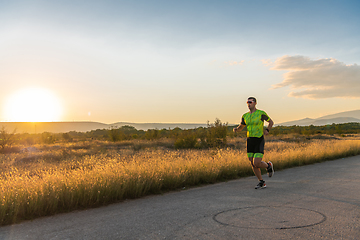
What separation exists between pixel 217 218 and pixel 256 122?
11.4 feet

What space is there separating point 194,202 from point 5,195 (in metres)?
3.83

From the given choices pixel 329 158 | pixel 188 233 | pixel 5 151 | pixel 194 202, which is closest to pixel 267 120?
pixel 194 202

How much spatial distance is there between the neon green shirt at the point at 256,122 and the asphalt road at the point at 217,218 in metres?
1.53

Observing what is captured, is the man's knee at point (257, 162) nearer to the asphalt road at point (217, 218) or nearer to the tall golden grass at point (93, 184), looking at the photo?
the asphalt road at point (217, 218)

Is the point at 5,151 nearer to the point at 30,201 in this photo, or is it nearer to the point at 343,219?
the point at 30,201

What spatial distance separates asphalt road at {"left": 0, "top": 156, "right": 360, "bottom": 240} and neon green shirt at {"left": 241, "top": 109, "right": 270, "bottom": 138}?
60.2 inches

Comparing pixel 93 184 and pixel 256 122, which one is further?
pixel 256 122

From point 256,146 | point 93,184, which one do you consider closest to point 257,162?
point 256,146

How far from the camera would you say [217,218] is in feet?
16.3

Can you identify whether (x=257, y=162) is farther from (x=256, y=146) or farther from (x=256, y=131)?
(x=256, y=131)

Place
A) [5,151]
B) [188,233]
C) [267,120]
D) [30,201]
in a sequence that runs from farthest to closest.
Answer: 1. [5,151]
2. [267,120]
3. [30,201]
4. [188,233]

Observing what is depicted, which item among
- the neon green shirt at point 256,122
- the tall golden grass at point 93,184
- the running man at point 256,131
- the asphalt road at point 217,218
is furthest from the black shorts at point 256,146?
the tall golden grass at point 93,184

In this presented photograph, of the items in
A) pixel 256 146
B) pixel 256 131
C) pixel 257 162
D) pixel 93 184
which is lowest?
pixel 93 184

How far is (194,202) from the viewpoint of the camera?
6.29 metres
